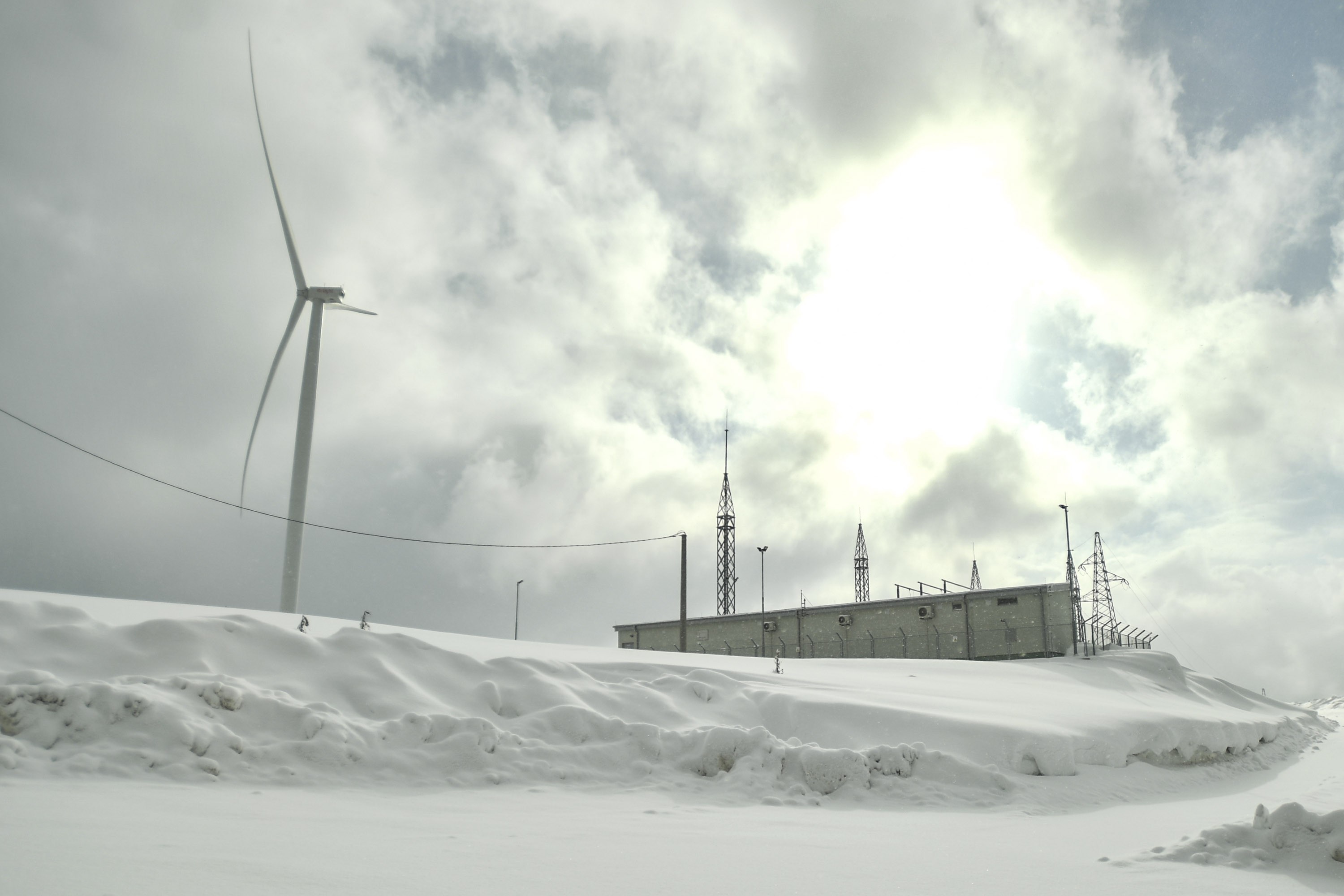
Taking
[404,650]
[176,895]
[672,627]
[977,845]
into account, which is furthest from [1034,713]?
[672,627]

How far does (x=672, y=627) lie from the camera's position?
49.8 m

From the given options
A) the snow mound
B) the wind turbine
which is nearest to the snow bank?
the snow mound

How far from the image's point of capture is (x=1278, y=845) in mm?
4426

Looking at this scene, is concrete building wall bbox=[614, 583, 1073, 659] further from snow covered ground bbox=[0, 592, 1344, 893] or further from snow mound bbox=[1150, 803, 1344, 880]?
snow mound bbox=[1150, 803, 1344, 880]

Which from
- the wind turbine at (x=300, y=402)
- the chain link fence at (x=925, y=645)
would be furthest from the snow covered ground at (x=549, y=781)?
the chain link fence at (x=925, y=645)

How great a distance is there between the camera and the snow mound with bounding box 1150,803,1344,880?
421 centimetres

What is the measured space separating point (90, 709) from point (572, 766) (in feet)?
12.9

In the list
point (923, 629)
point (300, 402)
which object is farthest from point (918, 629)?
point (300, 402)

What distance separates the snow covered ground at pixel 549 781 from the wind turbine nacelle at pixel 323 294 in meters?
16.9

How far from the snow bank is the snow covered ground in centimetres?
3

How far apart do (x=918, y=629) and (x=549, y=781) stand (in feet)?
119

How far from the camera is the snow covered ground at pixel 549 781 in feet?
12.5

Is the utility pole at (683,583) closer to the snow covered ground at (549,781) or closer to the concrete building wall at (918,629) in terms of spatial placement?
the concrete building wall at (918,629)

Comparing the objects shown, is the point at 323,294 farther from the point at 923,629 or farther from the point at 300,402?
the point at 923,629
